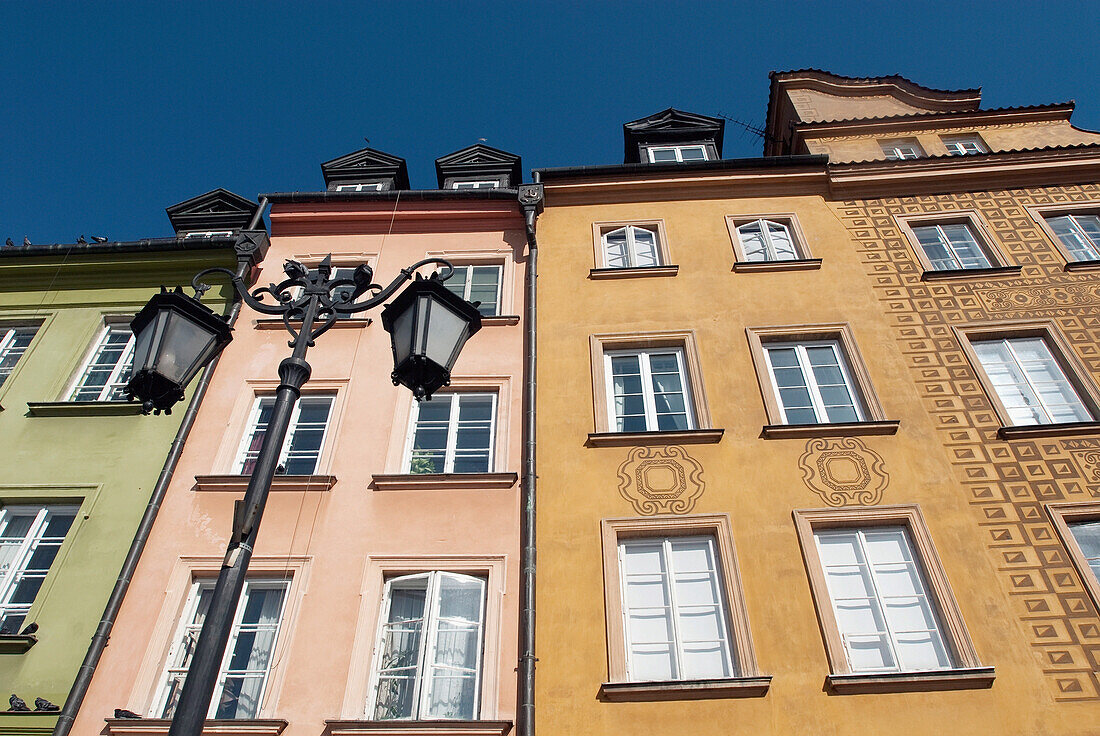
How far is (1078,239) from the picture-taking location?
14.0 metres

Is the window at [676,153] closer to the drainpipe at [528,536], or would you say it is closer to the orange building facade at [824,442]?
the orange building facade at [824,442]

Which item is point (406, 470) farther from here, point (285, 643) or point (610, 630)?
point (610, 630)

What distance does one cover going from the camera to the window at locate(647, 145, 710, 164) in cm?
1697

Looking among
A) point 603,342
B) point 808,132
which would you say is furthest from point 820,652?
point 808,132

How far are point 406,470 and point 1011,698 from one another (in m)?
7.09

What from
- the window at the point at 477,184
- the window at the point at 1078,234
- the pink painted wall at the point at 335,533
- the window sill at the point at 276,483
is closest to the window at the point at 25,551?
the pink painted wall at the point at 335,533

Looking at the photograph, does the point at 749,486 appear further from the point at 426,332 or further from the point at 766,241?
the point at 426,332

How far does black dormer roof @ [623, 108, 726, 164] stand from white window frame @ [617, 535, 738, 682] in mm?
9544

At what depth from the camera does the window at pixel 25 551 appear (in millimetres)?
9711

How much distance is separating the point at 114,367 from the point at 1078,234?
1566 cm

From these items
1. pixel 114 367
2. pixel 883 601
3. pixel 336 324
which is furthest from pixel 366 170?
pixel 883 601

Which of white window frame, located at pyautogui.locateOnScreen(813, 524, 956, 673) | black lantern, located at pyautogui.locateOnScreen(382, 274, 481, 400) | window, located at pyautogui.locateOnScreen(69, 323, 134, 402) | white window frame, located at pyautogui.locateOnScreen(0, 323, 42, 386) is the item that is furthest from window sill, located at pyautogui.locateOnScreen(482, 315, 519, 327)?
white window frame, located at pyautogui.locateOnScreen(0, 323, 42, 386)

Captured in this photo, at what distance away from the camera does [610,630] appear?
8.90 m

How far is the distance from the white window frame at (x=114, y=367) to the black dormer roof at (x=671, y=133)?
32.9 feet
